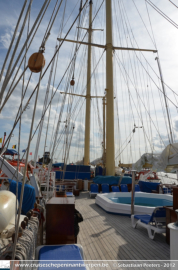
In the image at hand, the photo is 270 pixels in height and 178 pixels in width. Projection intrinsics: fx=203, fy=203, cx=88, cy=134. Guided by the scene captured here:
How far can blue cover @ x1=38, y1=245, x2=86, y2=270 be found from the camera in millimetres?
2729

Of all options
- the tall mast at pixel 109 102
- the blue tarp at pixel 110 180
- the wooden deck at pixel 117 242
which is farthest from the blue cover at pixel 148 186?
the wooden deck at pixel 117 242

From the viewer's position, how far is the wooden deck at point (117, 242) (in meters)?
4.28

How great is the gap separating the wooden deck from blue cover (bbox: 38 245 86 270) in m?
1.17

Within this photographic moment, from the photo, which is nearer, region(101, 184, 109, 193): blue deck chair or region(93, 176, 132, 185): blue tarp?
region(101, 184, 109, 193): blue deck chair

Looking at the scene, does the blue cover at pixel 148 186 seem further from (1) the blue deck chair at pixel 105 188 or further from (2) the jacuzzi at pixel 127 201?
(1) the blue deck chair at pixel 105 188

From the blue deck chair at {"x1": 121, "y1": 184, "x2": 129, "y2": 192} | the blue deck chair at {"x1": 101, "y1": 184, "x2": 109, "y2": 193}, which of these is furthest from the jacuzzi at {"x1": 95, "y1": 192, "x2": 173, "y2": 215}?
the blue deck chair at {"x1": 101, "y1": 184, "x2": 109, "y2": 193}

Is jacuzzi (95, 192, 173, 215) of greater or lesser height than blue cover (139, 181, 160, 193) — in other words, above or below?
below

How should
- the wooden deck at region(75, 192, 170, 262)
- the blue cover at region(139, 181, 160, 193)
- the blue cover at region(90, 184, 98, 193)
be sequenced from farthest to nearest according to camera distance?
the blue cover at region(139, 181, 160, 193) < the blue cover at region(90, 184, 98, 193) < the wooden deck at region(75, 192, 170, 262)

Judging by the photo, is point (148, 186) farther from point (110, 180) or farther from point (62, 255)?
point (62, 255)

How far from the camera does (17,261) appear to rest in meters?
2.11

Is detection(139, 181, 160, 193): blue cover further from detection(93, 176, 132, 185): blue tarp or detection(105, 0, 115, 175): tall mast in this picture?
detection(105, 0, 115, 175): tall mast

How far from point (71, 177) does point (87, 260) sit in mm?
14399

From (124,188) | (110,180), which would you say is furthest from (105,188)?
(124,188)

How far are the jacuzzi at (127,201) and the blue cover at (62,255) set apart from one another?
16.9ft
